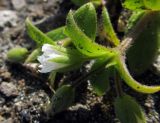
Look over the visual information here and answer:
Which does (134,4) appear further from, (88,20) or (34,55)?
(34,55)

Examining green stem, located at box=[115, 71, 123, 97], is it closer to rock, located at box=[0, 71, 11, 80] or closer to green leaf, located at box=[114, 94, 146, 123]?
green leaf, located at box=[114, 94, 146, 123]

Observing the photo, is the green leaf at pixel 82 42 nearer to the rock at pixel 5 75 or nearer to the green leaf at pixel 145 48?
the green leaf at pixel 145 48

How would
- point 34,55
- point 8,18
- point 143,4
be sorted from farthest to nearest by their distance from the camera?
1. point 8,18
2. point 34,55
3. point 143,4

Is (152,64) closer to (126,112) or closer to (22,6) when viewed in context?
(126,112)

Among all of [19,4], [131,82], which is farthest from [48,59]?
[19,4]

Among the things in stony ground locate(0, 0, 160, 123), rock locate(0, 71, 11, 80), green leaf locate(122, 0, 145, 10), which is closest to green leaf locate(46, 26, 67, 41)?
stony ground locate(0, 0, 160, 123)
